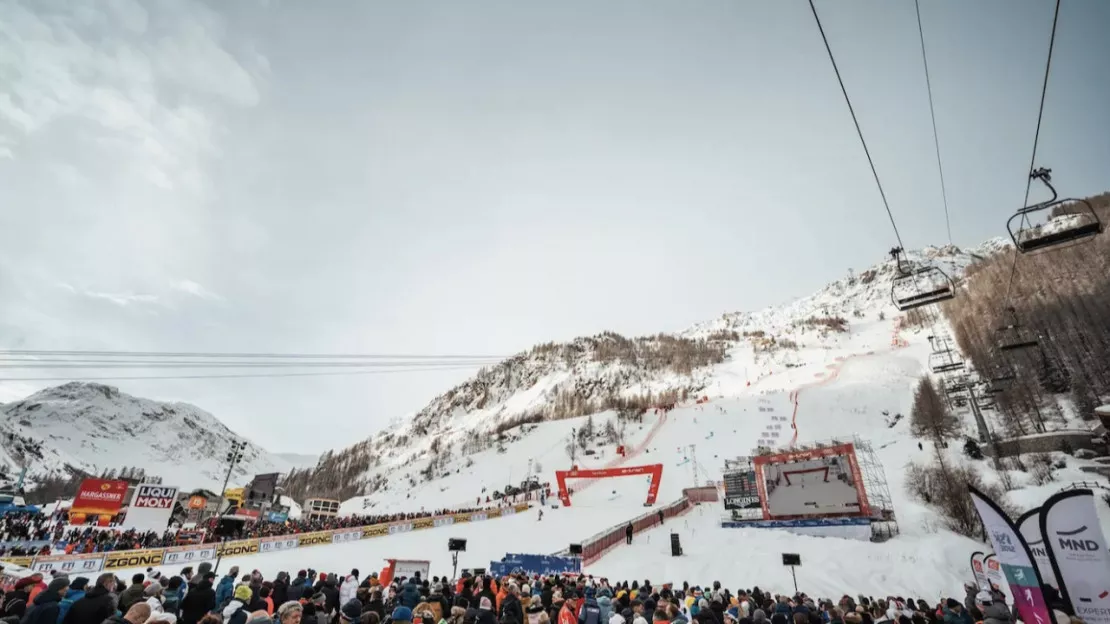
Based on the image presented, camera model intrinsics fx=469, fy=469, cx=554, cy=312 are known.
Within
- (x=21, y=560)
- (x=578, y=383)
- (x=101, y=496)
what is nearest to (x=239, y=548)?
(x=21, y=560)

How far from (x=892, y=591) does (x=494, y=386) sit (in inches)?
5214

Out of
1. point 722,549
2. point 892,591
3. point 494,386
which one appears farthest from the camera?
point 494,386

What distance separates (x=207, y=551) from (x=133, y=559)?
2.42 meters

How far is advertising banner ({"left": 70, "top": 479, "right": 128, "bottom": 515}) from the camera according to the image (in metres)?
25.0

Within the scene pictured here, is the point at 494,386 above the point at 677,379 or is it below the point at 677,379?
above

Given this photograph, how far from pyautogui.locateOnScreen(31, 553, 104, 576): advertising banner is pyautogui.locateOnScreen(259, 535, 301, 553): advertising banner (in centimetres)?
612

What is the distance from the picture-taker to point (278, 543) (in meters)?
22.6

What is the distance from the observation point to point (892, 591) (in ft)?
51.0

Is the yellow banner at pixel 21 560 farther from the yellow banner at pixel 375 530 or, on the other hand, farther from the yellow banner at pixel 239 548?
the yellow banner at pixel 375 530

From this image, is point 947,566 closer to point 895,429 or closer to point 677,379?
point 895,429

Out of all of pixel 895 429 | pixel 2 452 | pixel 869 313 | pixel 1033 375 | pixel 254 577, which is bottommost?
pixel 254 577

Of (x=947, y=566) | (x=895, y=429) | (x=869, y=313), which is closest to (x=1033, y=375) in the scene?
(x=895, y=429)

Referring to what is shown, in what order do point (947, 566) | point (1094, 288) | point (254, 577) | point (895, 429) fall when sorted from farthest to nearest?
1. point (1094, 288)
2. point (895, 429)
3. point (947, 566)
4. point (254, 577)

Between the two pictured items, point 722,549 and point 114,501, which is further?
point 114,501
